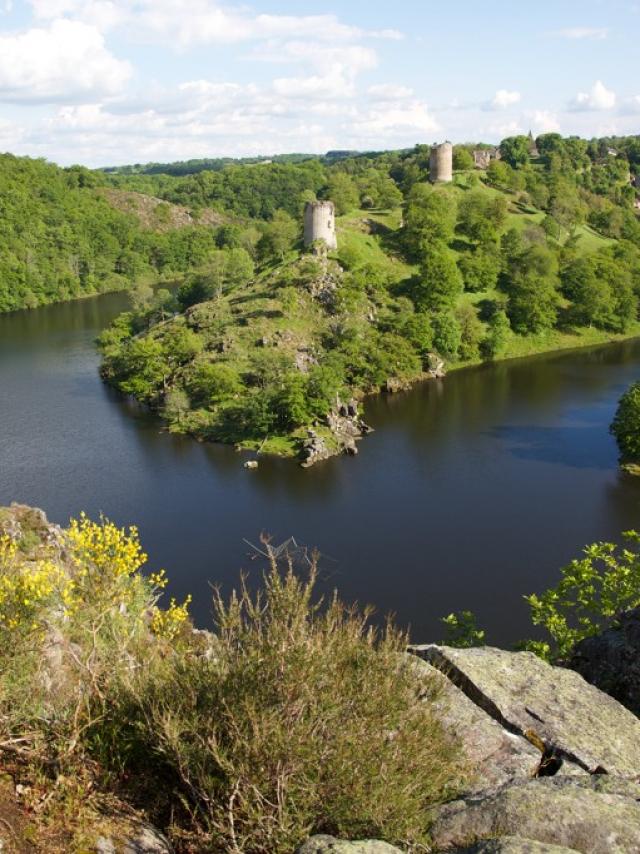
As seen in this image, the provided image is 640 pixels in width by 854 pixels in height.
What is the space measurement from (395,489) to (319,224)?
1690 inches

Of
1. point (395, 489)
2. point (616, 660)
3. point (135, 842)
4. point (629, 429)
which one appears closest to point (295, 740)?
→ point (135, 842)

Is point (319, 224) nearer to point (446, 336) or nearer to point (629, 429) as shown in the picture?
point (446, 336)

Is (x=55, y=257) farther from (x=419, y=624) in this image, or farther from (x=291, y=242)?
(x=419, y=624)

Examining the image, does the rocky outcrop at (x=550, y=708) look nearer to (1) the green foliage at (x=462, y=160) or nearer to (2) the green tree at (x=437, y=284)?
(2) the green tree at (x=437, y=284)

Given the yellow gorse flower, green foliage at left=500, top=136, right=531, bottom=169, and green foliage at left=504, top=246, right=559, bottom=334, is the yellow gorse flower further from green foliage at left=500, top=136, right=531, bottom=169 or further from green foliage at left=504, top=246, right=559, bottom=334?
green foliage at left=500, top=136, right=531, bottom=169

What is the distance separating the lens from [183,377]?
61750 mm

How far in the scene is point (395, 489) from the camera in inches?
1715

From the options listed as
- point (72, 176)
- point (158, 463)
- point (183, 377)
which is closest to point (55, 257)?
point (72, 176)

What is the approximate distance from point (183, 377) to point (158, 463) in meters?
14.5

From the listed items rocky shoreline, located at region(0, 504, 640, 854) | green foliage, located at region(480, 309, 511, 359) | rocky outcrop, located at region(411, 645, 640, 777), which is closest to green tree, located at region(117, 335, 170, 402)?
green foliage, located at region(480, 309, 511, 359)

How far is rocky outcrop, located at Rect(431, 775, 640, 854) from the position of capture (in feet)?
27.9

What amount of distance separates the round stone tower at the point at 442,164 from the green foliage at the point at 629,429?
62225 mm

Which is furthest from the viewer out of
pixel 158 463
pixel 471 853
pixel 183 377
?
pixel 183 377

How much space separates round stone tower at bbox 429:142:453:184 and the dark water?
4503cm
